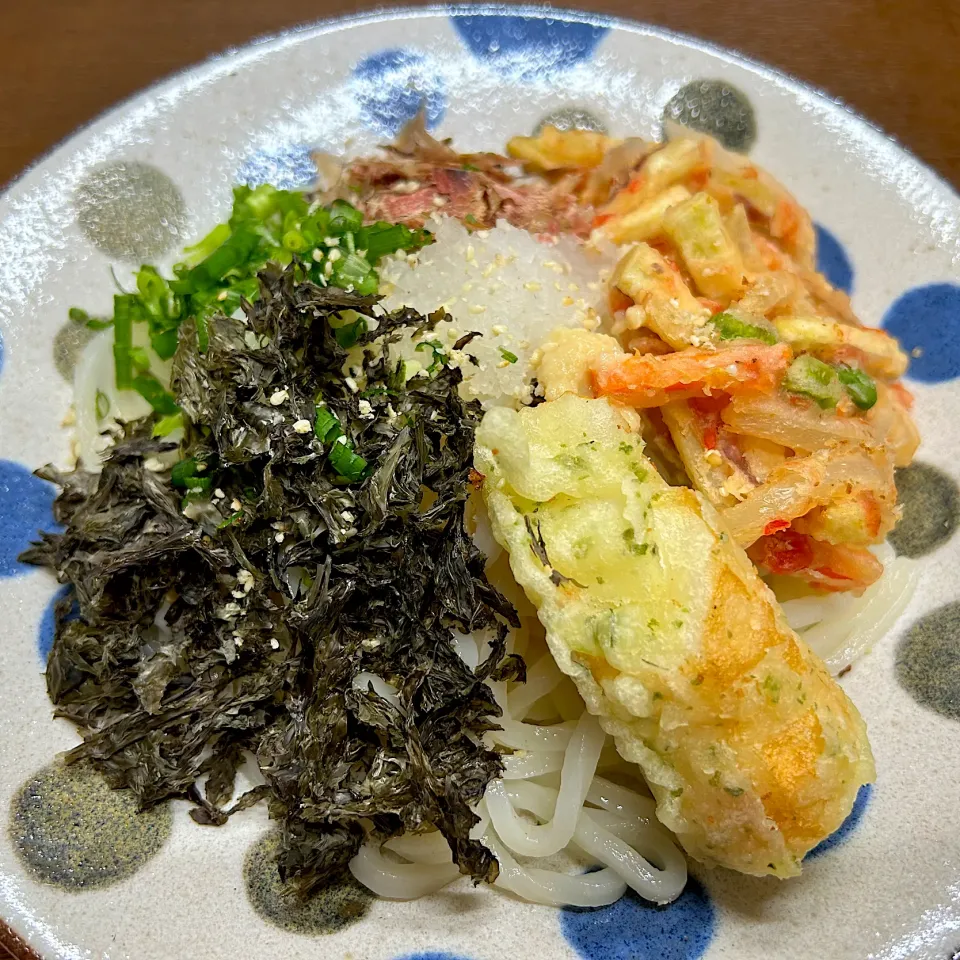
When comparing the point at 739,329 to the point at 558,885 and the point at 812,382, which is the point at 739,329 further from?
the point at 558,885

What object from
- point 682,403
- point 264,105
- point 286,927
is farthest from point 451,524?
point 264,105

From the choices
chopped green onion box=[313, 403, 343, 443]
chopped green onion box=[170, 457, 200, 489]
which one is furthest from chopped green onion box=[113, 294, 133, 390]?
chopped green onion box=[313, 403, 343, 443]

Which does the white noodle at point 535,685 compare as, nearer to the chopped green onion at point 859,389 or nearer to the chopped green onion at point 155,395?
the chopped green onion at point 859,389


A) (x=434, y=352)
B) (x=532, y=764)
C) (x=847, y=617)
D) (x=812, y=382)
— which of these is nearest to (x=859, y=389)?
(x=812, y=382)

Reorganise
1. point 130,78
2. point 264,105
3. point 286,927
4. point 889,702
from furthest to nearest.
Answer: point 130,78
point 264,105
point 889,702
point 286,927

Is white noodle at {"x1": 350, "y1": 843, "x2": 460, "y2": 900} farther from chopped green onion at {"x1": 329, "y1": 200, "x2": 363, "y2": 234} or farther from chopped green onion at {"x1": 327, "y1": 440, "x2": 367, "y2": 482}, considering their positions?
chopped green onion at {"x1": 329, "y1": 200, "x2": 363, "y2": 234}

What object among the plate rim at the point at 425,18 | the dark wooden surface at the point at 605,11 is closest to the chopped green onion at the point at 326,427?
the plate rim at the point at 425,18

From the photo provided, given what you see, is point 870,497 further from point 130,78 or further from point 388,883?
point 130,78
